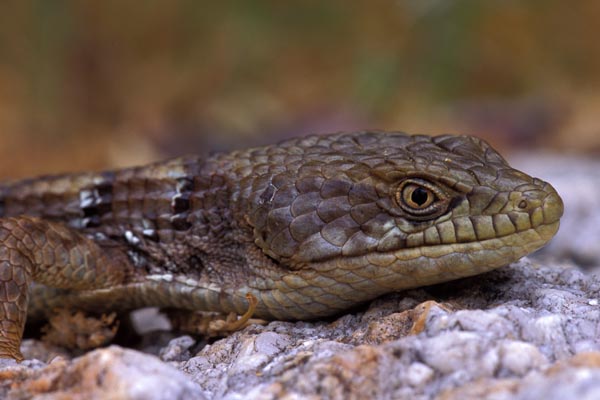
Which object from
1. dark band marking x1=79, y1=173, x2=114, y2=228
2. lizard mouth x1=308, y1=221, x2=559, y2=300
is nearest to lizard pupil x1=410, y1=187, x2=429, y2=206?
lizard mouth x1=308, y1=221, x2=559, y2=300

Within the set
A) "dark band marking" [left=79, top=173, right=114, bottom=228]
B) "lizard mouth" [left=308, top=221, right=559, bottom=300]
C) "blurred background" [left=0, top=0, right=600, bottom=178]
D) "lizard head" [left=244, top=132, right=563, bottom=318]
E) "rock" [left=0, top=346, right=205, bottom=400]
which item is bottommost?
"rock" [left=0, top=346, right=205, bottom=400]

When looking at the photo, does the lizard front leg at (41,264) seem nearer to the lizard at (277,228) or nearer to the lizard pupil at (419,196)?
the lizard at (277,228)

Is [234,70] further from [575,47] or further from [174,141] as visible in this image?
[575,47]

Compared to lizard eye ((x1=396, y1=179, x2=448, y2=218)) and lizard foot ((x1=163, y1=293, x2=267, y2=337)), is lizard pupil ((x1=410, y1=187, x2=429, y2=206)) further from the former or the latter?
lizard foot ((x1=163, y1=293, x2=267, y2=337))

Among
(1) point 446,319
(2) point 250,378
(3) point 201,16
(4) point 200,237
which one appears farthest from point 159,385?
(3) point 201,16

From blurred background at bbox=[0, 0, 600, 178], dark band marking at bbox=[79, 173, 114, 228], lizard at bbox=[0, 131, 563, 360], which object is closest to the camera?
lizard at bbox=[0, 131, 563, 360]

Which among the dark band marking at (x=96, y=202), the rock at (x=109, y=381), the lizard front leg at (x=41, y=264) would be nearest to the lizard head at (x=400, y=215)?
the lizard front leg at (x=41, y=264)

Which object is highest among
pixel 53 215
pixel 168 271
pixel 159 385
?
pixel 53 215
